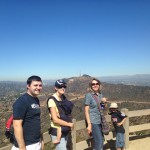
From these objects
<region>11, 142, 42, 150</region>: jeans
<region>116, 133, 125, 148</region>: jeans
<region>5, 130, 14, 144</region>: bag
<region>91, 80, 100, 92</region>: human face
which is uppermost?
<region>91, 80, 100, 92</region>: human face

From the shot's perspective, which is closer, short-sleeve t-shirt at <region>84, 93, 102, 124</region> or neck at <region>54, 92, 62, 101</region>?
neck at <region>54, 92, 62, 101</region>

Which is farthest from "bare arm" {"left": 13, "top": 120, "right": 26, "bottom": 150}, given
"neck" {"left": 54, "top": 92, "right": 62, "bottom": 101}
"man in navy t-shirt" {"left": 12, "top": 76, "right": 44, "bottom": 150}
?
"neck" {"left": 54, "top": 92, "right": 62, "bottom": 101}

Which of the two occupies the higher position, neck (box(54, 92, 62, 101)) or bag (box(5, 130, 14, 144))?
neck (box(54, 92, 62, 101))

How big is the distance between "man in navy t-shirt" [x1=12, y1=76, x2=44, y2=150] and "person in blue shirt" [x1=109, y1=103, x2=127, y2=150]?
9.87 ft

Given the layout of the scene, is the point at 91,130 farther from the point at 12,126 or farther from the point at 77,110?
the point at 77,110

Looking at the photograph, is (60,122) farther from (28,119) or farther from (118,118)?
(118,118)

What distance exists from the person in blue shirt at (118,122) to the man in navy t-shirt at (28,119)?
3.01m

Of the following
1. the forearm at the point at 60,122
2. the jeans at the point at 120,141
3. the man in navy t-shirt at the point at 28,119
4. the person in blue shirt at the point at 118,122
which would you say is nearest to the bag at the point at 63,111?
the forearm at the point at 60,122

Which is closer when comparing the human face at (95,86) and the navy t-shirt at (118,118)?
the human face at (95,86)

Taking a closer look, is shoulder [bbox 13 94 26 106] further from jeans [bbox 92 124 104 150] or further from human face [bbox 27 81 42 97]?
jeans [bbox 92 124 104 150]

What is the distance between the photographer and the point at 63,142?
3896 millimetres

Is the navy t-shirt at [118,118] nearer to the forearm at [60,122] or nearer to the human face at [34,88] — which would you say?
the forearm at [60,122]

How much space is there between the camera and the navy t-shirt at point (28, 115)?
292cm

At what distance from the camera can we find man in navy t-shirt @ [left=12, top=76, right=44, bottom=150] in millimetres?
2930
